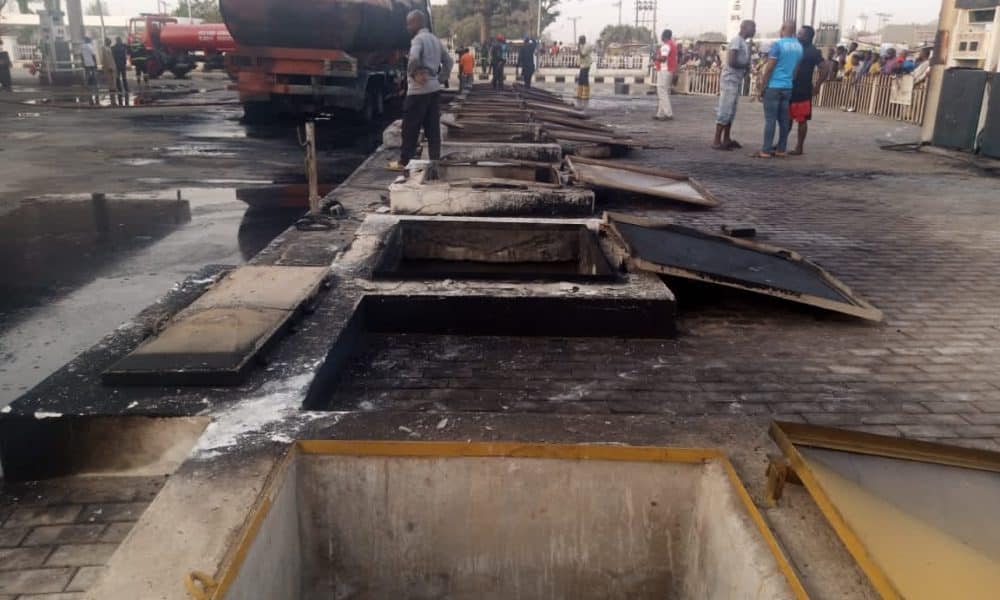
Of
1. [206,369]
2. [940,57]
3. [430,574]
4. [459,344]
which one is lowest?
[430,574]

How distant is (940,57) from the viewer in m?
12.3

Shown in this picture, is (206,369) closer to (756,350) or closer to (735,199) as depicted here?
(756,350)

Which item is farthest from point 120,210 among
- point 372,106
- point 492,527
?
point 372,106

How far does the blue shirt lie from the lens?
35.0 ft

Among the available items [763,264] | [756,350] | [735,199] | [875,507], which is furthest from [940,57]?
[875,507]

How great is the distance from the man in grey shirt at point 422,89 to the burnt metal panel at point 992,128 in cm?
796

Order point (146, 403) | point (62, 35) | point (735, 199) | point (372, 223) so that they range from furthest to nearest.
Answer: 1. point (62, 35)
2. point (735, 199)
3. point (372, 223)
4. point (146, 403)

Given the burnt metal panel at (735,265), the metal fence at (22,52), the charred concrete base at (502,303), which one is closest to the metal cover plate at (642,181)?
the burnt metal panel at (735,265)

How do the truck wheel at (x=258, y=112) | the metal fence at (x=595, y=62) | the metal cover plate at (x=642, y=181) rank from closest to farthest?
the metal cover plate at (x=642, y=181), the truck wheel at (x=258, y=112), the metal fence at (x=595, y=62)

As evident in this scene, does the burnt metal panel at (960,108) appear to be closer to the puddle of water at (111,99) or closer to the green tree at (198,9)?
the puddle of water at (111,99)

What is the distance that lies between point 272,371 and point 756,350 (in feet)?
8.64

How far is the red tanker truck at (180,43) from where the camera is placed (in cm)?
2881

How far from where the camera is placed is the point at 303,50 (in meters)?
16.0

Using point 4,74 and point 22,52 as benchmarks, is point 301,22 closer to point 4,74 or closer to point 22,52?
point 4,74
